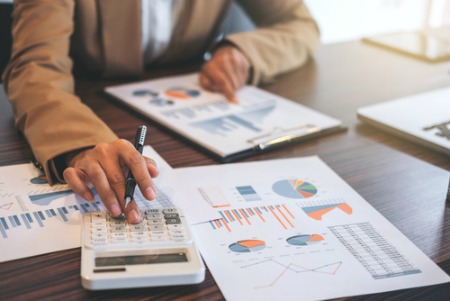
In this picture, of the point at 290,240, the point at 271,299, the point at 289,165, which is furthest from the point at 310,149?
the point at 271,299

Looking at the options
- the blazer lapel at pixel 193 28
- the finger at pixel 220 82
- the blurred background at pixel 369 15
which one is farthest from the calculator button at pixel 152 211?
the blurred background at pixel 369 15

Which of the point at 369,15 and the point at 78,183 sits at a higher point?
the point at 78,183

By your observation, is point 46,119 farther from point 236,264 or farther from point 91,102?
point 236,264

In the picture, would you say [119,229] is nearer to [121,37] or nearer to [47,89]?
[47,89]

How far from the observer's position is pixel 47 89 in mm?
966

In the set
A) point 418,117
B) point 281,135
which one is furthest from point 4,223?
point 418,117

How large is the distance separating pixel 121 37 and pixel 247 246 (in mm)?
733

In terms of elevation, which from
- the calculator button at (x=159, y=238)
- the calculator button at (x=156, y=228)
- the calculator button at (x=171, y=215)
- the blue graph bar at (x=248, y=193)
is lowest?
the blue graph bar at (x=248, y=193)

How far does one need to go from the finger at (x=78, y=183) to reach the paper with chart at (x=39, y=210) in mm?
12

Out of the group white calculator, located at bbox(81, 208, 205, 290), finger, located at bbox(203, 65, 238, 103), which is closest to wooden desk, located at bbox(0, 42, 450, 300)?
white calculator, located at bbox(81, 208, 205, 290)

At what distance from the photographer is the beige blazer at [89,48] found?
87 cm

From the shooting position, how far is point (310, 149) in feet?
3.07

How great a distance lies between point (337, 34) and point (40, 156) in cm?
222

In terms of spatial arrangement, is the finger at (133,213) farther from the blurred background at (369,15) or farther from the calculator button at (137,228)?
the blurred background at (369,15)
